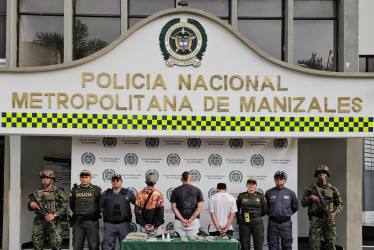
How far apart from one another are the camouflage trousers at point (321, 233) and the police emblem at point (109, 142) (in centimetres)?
416

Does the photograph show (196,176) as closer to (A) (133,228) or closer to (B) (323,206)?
(A) (133,228)

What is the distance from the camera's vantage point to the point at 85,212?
9266 mm

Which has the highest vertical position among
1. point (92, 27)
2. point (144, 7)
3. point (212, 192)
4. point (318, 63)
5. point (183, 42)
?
point (144, 7)

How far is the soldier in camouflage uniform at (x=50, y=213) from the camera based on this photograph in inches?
367

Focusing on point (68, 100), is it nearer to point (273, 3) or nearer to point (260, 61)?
point (260, 61)

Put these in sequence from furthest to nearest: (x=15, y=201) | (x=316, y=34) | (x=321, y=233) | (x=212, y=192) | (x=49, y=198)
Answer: (x=316, y=34)
(x=15, y=201)
(x=212, y=192)
(x=321, y=233)
(x=49, y=198)

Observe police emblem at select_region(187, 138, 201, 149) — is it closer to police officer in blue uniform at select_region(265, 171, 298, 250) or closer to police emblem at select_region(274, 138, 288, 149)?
police emblem at select_region(274, 138, 288, 149)

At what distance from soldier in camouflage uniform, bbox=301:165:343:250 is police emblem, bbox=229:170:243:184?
1.33 m

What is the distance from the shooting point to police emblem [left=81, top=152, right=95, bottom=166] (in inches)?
390

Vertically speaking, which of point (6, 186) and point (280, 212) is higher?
point (6, 186)

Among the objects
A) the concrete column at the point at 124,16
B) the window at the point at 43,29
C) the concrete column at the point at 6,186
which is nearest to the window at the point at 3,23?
the window at the point at 43,29

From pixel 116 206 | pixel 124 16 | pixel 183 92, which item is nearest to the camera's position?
pixel 116 206

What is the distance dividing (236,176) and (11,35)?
18.6ft

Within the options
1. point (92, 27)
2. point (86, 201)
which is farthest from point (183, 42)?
point (86, 201)
